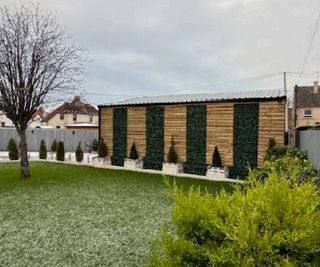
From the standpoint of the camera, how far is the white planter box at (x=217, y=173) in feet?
49.5

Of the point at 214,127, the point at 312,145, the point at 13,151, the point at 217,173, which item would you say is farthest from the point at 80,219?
the point at 13,151

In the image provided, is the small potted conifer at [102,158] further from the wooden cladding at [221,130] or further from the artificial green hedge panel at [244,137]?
the artificial green hedge panel at [244,137]

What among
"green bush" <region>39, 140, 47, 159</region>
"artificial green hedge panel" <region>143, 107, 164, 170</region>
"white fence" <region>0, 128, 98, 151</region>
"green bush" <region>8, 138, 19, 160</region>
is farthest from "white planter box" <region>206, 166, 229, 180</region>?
"white fence" <region>0, 128, 98, 151</region>

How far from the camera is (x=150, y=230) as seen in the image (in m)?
7.20

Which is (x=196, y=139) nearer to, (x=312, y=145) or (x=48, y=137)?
(x=312, y=145)

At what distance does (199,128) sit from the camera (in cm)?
1644

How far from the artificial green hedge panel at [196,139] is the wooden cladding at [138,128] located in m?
2.72

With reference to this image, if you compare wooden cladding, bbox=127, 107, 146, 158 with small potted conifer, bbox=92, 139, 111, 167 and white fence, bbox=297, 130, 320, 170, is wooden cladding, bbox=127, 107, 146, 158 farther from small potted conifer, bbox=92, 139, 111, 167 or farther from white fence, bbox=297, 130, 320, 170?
white fence, bbox=297, 130, 320, 170

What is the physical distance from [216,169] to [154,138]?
4041 mm

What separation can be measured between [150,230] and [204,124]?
31.9 ft

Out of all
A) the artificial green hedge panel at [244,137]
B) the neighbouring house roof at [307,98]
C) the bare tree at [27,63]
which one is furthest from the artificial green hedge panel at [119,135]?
the neighbouring house roof at [307,98]

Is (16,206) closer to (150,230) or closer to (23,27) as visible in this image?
(150,230)

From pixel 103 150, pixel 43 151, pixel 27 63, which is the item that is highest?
pixel 27 63

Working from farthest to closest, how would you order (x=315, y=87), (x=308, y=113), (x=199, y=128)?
1. (x=315, y=87)
2. (x=308, y=113)
3. (x=199, y=128)
